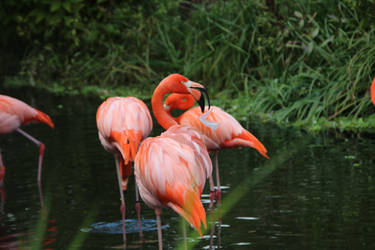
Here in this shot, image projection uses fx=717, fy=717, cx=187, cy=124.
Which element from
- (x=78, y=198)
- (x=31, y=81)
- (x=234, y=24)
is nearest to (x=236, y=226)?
(x=78, y=198)

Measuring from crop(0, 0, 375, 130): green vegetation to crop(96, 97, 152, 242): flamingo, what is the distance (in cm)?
370

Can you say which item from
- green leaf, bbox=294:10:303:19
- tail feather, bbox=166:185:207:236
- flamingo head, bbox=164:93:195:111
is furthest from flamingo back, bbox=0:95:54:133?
green leaf, bbox=294:10:303:19

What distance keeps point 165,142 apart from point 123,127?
117 cm

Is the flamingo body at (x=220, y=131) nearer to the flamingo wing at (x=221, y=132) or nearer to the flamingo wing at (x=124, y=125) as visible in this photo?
the flamingo wing at (x=221, y=132)

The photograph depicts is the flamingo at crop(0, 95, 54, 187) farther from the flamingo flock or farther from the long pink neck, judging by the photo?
the long pink neck

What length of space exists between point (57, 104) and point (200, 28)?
2.82 metres

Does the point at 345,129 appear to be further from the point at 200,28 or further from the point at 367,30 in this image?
the point at 200,28

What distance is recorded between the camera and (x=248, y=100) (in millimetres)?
10141

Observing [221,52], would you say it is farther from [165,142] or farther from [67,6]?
[165,142]

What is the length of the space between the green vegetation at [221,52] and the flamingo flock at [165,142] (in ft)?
9.58

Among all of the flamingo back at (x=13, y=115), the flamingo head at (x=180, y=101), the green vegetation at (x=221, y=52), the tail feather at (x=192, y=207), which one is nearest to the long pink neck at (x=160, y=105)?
the flamingo head at (x=180, y=101)

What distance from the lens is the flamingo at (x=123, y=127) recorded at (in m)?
5.09

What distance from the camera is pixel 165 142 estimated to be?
4059mm

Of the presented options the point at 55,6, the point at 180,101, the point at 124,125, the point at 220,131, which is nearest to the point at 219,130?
the point at 220,131
